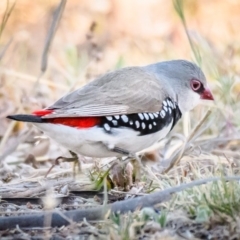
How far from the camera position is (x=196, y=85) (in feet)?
17.7

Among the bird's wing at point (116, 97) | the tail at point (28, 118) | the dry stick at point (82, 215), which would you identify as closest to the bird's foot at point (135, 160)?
the bird's wing at point (116, 97)

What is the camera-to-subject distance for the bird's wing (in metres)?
4.38

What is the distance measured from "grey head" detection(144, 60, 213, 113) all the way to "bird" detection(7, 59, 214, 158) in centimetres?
15

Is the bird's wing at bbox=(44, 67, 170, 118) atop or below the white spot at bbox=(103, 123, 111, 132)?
atop

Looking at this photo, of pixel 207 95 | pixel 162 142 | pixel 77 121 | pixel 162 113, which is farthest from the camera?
pixel 162 142

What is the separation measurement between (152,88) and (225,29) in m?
4.95

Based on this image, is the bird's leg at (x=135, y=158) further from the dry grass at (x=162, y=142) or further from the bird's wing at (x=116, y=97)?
the bird's wing at (x=116, y=97)

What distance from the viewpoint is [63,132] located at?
14.1ft

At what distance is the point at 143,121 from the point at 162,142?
1.39 metres

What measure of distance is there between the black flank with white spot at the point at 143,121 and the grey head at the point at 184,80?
0.41 metres

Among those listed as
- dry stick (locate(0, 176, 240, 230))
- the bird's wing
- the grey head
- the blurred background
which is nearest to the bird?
the bird's wing

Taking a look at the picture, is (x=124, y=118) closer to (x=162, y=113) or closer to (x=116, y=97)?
(x=116, y=97)

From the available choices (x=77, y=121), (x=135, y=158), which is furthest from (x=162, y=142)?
(x=77, y=121)

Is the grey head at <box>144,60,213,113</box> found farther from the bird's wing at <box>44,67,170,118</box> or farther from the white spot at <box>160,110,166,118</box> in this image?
the white spot at <box>160,110,166,118</box>
